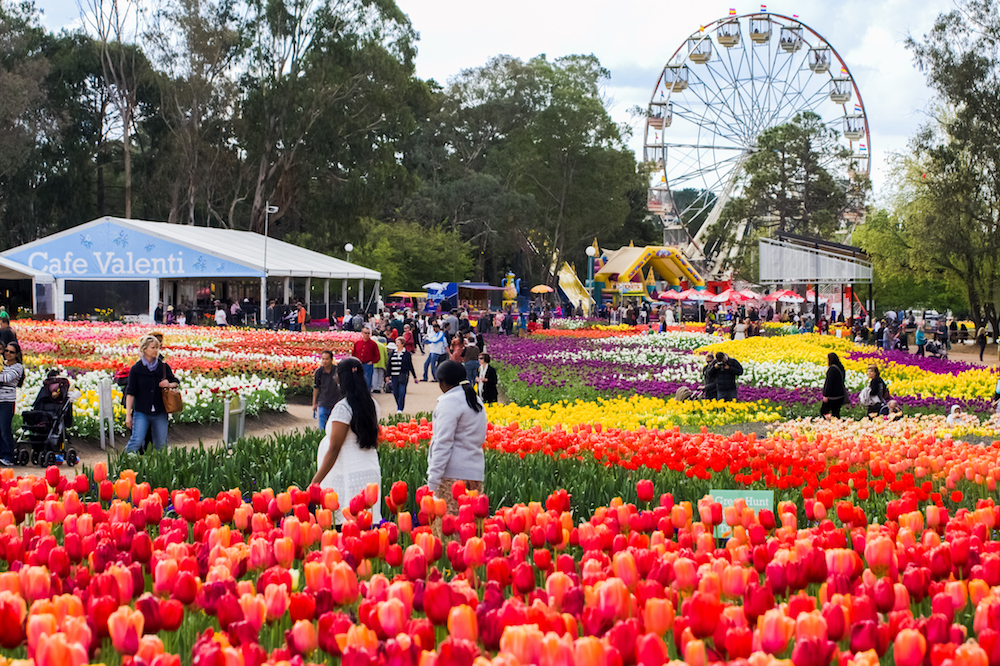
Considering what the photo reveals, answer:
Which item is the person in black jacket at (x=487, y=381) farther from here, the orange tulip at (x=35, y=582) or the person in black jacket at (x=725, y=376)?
the orange tulip at (x=35, y=582)

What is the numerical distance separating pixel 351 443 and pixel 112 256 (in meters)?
33.2

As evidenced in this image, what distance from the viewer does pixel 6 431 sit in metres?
11.1

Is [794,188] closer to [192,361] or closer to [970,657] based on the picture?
[192,361]

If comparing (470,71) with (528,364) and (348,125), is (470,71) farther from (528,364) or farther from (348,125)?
(528,364)

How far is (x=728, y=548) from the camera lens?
3814mm

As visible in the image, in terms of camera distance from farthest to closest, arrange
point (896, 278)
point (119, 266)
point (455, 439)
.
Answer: point (896, 278) → point (119, 266) → point (455, 439)

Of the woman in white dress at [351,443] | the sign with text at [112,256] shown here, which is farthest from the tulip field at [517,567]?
the sign with text at [112,256]

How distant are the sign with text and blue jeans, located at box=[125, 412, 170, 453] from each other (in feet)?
88.2

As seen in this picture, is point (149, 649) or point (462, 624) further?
point (462, 624)

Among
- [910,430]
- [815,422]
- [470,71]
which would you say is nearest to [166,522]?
[910,430]

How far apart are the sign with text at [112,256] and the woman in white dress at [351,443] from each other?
31220 mm

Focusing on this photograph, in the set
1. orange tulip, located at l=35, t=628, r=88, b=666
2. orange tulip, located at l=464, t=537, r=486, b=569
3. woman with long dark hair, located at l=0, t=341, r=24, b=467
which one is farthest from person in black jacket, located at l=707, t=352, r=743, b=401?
orange tulip, located at l=35, t=628, r=88, b=666

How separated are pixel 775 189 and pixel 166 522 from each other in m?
60.2

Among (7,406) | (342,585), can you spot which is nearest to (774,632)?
(342,585)
